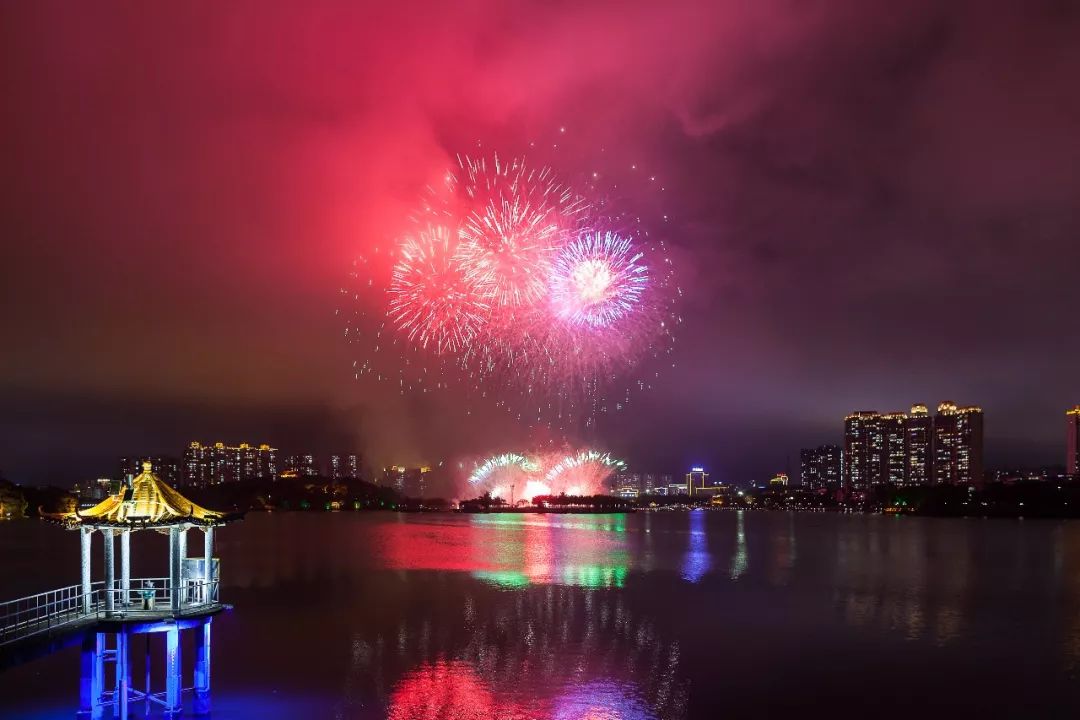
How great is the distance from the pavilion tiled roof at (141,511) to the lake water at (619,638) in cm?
568

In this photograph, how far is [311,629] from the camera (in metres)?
35.4

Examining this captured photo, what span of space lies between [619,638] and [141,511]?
19.0 meters

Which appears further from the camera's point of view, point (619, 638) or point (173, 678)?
point (619, 638)

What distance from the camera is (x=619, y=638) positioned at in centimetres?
3409

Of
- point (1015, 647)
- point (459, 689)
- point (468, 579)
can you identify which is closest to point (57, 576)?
point (468, 579)

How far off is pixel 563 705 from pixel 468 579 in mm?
29203

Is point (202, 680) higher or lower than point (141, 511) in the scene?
lower

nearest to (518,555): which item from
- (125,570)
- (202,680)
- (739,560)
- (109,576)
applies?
(739,560)

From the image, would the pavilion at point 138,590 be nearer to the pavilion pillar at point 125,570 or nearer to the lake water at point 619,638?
the pavilion pillar at point 125,570

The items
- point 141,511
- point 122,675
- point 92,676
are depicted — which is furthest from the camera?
point 92,676

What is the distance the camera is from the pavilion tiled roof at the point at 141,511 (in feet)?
64.8

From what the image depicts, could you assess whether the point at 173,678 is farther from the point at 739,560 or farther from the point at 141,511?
the point at 739,560

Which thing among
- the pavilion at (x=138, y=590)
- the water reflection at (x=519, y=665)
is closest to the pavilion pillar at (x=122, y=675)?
the pavilion at (x=138, y=590)

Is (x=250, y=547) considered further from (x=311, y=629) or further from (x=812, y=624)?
(x=812, y=624)
